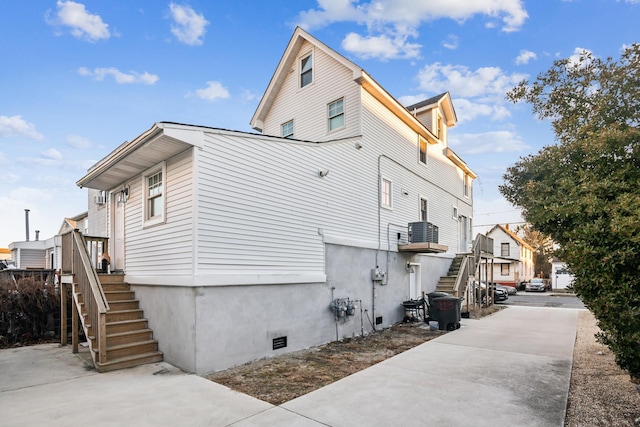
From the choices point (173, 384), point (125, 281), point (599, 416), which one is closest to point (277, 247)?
point (173, 384)

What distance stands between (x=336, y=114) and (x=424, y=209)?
618cm

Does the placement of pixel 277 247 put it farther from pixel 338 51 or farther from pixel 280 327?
pixel 338 51

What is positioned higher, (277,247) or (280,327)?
(277,247)

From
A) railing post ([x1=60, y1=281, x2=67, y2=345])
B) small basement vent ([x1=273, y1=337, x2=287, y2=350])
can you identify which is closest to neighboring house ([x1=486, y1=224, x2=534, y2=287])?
small basement vent ([x1=273, y1=337, x2=287, y2=350])

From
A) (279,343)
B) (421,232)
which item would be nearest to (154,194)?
(279,343)

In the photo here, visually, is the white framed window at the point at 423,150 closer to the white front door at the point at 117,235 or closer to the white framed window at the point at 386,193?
the white framed window at the point at 386,193

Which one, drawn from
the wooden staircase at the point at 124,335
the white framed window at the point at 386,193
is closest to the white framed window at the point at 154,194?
the wooden staircase at the point at 124,335

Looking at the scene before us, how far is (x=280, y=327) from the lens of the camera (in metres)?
7.58

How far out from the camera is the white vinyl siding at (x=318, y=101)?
11.2 metres

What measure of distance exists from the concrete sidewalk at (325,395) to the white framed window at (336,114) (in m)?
7.56

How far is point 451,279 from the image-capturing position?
16172 mm

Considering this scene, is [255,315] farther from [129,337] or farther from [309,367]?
[129,337]

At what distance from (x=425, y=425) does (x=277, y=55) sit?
43.1ft

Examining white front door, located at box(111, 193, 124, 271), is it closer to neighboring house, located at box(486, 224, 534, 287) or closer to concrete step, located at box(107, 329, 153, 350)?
concrete step, located at box(107, 329, 153, 350)
